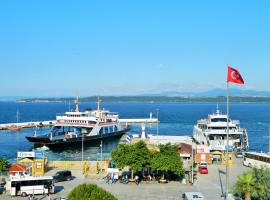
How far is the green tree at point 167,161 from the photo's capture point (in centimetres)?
3734

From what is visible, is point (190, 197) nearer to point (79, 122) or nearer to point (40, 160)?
point (40, 160)

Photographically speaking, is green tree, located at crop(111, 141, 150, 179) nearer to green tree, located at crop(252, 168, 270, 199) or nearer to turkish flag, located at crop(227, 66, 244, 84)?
green tree, located at crop(252, 168, 270, 199)

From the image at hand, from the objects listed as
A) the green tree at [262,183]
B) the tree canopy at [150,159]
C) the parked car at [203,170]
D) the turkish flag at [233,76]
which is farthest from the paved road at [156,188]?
the turkish flag at [233,76]

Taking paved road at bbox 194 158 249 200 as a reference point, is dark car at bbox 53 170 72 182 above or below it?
above

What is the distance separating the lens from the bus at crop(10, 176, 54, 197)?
107 ft

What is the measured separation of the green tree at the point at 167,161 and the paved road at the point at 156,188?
125cm

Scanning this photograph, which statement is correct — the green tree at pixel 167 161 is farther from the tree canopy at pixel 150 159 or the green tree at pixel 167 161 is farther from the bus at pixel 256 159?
the bus at pixel 256 159

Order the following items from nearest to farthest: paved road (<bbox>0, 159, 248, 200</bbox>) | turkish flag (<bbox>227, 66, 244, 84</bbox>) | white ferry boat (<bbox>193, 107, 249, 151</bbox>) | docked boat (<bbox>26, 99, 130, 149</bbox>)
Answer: turkish flag (<bbox>227, 66, 244, 84</bbox>) → paved road (<bbox>0, 159, 248, 200</bbox>) → white ferry boat (<bbox>193, 107, 249, 151</bbox>) → docked boat (<bbox>26, 99, 130, 149</bbox>)

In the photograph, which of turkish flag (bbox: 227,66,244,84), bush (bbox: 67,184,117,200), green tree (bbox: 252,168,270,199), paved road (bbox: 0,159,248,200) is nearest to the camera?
bush (bbox: 67,184,117,200)

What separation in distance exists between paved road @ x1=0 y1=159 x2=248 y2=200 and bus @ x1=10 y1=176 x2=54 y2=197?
0.62 meters

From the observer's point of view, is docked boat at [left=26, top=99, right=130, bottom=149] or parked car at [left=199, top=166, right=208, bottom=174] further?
docked boat at [left=26, top=99, right=130, bottom=149]

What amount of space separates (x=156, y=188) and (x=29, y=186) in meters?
9.81

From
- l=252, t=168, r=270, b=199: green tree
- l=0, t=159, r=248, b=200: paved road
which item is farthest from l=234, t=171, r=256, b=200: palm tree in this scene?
l=0, t=159, r=248, b=200: paved road

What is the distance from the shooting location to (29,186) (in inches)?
1292
